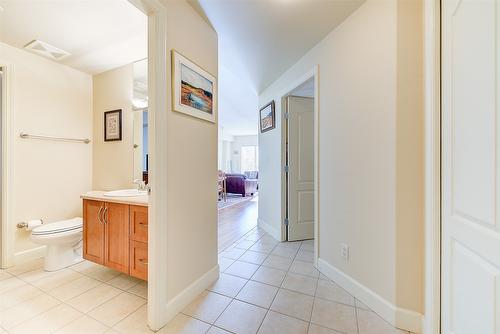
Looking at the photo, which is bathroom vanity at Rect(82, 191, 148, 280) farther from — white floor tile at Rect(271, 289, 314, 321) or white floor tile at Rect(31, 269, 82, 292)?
white floor tile at Rect(271, 289, 314, 321)

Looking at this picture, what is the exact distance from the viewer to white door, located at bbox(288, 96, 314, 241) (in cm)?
289


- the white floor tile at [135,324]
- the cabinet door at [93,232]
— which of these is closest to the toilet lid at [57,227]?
the cabinet door at [93,232]

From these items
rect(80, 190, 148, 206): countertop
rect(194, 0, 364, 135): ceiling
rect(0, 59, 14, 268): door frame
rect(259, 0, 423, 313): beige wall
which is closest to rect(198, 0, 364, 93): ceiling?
rect(194, 0, 364, 135): ceiling

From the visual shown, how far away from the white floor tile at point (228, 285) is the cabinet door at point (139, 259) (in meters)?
0.55

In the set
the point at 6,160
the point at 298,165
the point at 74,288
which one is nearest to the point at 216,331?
the point at 74,288

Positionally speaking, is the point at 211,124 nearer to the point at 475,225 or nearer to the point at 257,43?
the point at 257,43

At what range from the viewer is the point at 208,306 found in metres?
1.55

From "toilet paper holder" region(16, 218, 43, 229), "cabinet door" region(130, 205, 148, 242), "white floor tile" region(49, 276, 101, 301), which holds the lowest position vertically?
"white floor tile" region(49, 276, 101, 301)

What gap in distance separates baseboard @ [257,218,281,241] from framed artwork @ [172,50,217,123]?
185 centimetres

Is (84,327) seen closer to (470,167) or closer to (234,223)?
(470,167)

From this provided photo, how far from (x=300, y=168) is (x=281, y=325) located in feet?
6.33

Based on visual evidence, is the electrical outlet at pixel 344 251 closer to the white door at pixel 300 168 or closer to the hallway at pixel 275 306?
the hallway at pixel 275 306

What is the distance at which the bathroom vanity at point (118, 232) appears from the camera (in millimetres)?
1684

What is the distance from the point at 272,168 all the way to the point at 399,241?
1917mm
